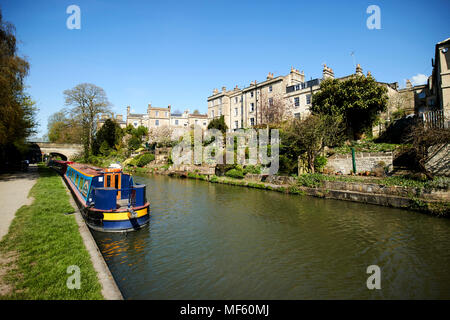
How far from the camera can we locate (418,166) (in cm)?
1304

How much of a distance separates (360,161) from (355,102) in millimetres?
6097

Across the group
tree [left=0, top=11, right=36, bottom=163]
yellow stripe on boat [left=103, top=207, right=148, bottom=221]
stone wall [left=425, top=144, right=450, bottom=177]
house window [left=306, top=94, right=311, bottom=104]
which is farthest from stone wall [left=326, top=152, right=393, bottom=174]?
tree [left=0, top=11, right=36, bottom=163]

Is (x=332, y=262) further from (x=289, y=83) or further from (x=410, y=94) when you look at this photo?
(x=410, y=94)

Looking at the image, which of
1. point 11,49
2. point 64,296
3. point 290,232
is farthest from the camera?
point 11,49

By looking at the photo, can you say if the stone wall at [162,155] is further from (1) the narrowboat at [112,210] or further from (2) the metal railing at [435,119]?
(2) the metal railing at [435,119]

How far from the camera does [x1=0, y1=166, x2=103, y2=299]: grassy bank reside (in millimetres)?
3756

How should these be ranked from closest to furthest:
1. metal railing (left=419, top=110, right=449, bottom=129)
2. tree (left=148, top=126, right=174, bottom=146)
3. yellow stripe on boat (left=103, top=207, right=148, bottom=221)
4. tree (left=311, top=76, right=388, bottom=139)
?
yellow stripe on boat (left=103, top=207, right=148, bottom=221) → metal railing (left=419, top=110, right=449, bottom=129) → tree (left=311, top=76, right=388, bottom=139) → tree (left=148, top=126, right=174, bottom=146)

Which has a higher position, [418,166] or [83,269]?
[418,166]

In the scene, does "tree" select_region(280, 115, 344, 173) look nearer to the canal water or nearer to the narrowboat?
the canal water

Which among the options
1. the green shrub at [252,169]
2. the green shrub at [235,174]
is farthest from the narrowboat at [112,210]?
the green shrub at [252,169]

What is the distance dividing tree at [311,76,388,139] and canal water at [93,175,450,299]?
11.3 metres

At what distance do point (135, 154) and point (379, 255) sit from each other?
41632mm

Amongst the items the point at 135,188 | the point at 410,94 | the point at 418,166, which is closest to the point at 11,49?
the point at 135,188

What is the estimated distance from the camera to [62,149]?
4294 cm
